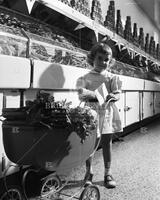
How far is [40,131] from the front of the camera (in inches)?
44.4

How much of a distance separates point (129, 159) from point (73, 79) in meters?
0.87

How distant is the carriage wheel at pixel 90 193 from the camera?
4.35ft

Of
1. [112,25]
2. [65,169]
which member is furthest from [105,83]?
[112,25]

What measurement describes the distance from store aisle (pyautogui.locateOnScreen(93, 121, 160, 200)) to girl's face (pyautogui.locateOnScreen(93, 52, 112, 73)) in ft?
→ 2.42

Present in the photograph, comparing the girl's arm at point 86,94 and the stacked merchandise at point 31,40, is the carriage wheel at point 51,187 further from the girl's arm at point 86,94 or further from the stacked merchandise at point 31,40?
the stacked merchandise at point 31,40

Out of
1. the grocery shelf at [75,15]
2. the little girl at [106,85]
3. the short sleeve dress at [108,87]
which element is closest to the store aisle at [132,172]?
the little girl at [106,85]

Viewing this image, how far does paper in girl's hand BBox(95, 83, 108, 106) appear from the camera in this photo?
1.70m

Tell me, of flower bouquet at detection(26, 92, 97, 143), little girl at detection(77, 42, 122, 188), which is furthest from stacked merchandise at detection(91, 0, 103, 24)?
flower bouquet at detection(26, 92, 97, 143)

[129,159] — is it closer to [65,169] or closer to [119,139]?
[119,139]

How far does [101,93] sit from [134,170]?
26.7 inches

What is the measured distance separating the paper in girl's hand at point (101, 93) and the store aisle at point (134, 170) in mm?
527

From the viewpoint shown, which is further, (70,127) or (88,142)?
(88,142)

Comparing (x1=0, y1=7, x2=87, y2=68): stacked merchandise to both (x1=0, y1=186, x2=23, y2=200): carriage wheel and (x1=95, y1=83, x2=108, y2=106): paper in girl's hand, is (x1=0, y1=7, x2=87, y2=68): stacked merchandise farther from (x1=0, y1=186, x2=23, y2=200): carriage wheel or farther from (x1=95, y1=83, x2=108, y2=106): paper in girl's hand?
(x1=0, y1=186, x2=23, y2=200): carriage wheel

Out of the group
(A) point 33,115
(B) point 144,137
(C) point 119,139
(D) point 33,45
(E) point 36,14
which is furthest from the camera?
(B) point 144,137
